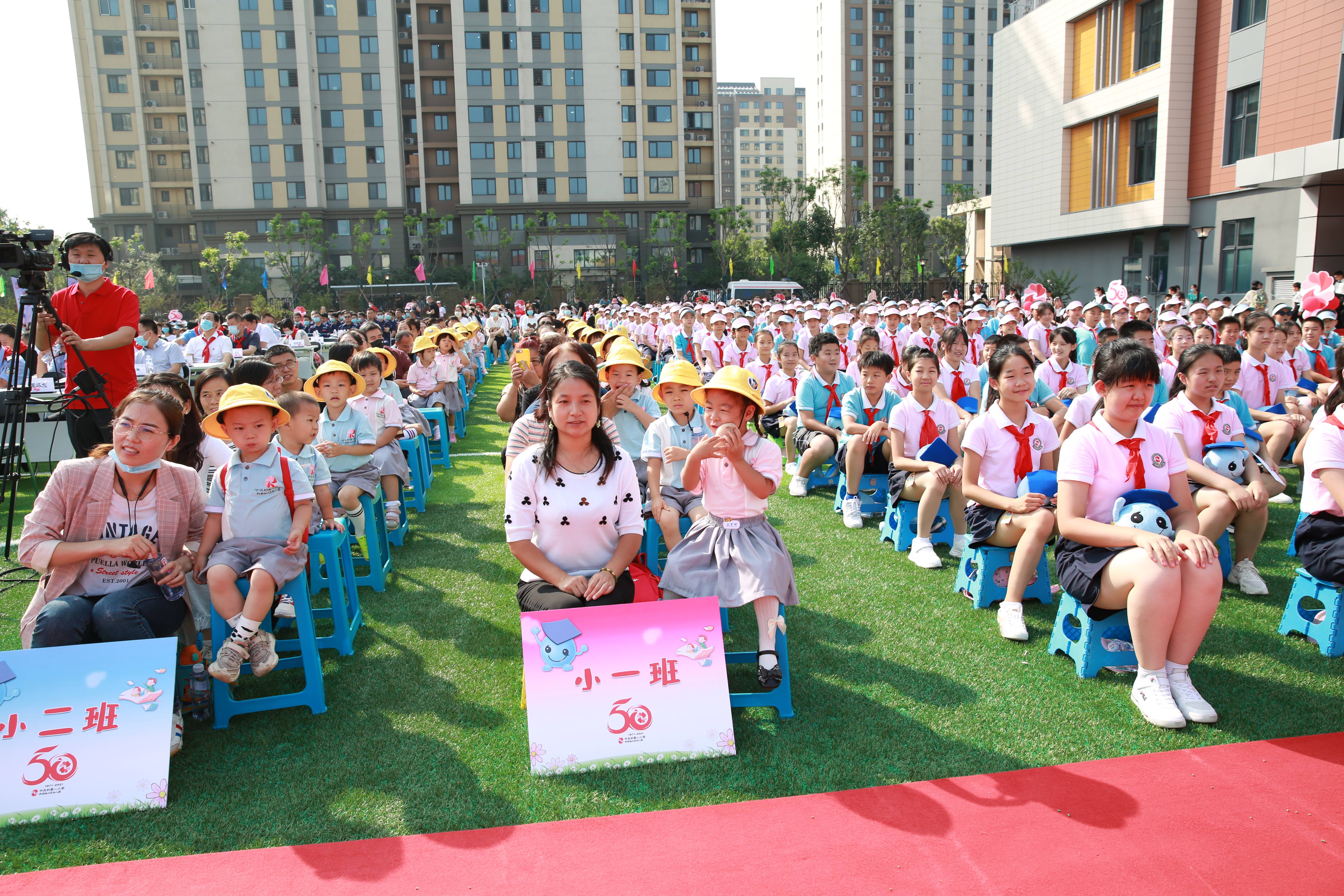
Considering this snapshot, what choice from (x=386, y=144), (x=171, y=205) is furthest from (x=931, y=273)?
(x=171, y=205)

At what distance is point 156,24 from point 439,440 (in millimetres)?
60744

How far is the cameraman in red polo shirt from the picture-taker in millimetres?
5180

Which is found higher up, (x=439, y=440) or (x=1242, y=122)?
(x=1242, y=122)

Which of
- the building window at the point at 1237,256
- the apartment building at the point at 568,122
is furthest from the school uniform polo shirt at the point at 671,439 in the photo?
the apartment building at the point at 568,122

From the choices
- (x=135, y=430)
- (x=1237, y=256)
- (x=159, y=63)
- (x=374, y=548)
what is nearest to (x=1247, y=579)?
(x=374, y=548)

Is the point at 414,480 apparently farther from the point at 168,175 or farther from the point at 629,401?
the point at 168,175

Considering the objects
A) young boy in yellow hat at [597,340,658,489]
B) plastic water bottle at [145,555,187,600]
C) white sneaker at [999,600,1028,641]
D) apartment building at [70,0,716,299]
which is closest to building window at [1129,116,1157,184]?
young boy in yellow hat at [597,340,658,489]

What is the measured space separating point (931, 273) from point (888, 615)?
5539 centimetres

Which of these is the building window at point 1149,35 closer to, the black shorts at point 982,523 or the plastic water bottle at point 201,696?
the black shorts at point 982,523

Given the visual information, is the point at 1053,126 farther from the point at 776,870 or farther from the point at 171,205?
the point at 171,205

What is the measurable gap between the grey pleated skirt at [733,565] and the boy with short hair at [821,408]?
3.48 m

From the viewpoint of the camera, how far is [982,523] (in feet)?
14.8

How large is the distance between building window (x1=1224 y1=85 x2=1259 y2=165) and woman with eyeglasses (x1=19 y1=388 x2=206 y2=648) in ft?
89.5

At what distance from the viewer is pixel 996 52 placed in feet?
111
